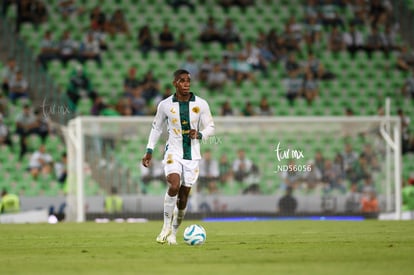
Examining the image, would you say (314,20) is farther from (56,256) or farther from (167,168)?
(56,256)

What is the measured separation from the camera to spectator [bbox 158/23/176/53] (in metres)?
31.5

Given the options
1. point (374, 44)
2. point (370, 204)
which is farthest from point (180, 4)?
point (370, 204)

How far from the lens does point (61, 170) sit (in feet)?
86.3

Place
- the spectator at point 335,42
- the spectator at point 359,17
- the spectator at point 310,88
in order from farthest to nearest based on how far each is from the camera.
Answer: the spectator at point 359,17, the spectator at point 335,42, the spectator at point 310,88

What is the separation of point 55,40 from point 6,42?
1518 mm

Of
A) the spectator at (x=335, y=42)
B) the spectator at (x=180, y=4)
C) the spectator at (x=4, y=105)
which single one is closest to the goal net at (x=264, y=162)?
the spectator at (x=4, y=105)

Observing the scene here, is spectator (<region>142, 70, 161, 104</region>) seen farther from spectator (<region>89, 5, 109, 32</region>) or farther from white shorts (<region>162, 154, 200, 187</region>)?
white shorts (<region>162, 154, 200, 187</region>)

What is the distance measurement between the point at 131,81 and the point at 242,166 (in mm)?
6643

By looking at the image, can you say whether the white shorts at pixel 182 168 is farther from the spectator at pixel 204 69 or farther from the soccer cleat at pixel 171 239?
the spectator at pixel 204 69

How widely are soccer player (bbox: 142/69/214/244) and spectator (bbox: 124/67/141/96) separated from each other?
51.8 feet

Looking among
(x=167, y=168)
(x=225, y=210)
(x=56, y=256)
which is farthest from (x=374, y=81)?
(x=56, y=256)

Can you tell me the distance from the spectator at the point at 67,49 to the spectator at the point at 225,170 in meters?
8.17

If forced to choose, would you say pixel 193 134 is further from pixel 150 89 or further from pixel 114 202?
pixel 150 89

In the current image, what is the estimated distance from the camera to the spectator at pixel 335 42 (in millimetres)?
32750
